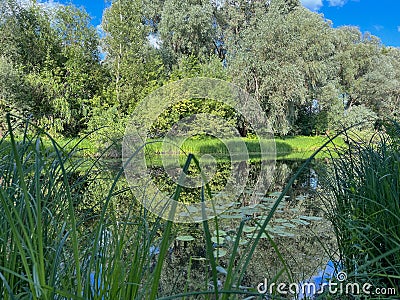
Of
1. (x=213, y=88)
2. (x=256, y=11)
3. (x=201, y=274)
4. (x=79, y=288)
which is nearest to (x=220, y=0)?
(x=256, y=11)

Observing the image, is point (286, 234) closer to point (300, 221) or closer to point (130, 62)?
point (300, 221)

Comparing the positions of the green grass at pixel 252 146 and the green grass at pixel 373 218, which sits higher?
the green grass at pixel 252 146

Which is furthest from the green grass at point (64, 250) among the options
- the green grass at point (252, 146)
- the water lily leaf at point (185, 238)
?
the green grass at point (252, 146)

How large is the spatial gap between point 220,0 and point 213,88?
518 centimetres

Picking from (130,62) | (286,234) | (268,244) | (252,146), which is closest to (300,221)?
(286,234)

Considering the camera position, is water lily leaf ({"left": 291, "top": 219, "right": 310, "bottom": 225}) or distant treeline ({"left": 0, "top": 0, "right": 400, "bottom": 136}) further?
distant treeline ({"left": 0, "top": 0, "right": 400, "bottom": 136})

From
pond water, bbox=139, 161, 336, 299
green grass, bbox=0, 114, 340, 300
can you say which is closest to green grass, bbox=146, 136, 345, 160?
pond water, bbox=139, 161, 336, 299

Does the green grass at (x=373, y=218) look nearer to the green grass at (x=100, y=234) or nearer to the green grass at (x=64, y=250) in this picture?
the green grass at (x=100, y=234)

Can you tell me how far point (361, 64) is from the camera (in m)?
18.8

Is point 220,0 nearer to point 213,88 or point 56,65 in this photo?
point 213,88

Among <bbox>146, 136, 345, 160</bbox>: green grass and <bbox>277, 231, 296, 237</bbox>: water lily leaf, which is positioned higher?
<bbox>146, 136, 345, 160</bbox>: green grass

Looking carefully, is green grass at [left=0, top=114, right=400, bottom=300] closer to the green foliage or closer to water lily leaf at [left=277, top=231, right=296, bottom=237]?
water lily leaf at [left=277, top=231, right=296, bottom=237]

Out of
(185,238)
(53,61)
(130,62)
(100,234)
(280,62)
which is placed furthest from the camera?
(130,62)

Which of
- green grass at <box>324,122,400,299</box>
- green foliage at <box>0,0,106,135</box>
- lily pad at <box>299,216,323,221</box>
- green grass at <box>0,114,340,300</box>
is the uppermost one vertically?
green foliage at <box>0,0,106,135</box>
